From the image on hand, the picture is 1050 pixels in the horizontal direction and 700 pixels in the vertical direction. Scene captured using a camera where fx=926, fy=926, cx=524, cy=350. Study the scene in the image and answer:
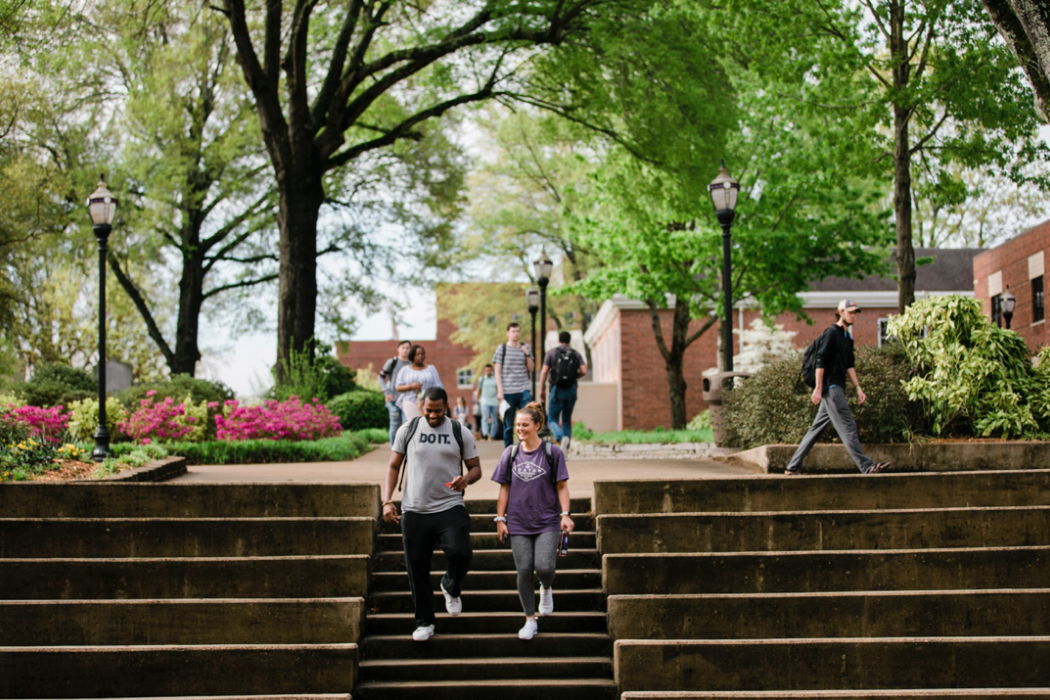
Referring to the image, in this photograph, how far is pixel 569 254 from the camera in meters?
40.4

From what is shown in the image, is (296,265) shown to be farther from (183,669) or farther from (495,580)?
(183,669)

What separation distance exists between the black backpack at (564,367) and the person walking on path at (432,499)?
503 cm

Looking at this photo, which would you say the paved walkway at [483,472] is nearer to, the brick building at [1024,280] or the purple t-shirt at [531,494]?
the purple t-shirt at [531,494]

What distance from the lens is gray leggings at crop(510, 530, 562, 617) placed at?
6.67 metres

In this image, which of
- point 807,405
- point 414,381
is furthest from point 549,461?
point 807,405

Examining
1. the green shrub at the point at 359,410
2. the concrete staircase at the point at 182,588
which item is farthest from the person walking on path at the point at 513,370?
the green shrub at the point at 359,410

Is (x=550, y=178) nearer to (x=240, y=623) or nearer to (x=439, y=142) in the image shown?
(x=439, y=142)

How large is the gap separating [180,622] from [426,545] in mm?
1824

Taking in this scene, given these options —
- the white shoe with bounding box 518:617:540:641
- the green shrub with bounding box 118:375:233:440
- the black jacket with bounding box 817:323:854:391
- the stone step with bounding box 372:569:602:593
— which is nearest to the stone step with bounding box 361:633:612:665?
the white shoe with bounding box 518:617:540:641

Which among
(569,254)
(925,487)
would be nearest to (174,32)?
(569,254)

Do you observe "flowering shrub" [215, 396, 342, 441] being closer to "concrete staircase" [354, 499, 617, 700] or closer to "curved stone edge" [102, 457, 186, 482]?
"curved stone edge" [102, 457, 186, 482]

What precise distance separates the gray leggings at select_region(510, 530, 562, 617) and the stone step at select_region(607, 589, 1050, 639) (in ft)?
2.06

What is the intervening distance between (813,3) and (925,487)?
1080 cm

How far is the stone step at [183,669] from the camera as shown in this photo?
20.2ft
